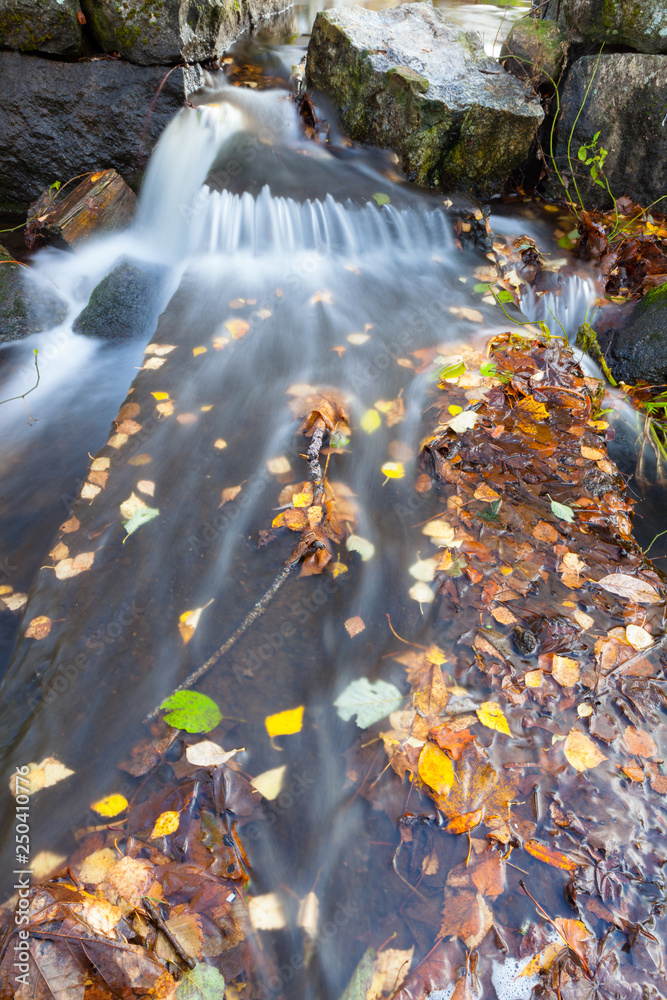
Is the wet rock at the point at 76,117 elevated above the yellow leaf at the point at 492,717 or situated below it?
above

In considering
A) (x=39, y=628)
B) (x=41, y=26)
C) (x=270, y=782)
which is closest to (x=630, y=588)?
(x=270, y=782)

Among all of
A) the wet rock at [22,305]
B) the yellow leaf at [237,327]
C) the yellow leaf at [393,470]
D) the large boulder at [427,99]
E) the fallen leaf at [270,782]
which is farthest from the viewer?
the large boulder at [427,99]

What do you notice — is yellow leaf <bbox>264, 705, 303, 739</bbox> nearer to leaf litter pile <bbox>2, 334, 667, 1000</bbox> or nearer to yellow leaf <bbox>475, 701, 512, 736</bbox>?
leaf litter pile <bbox>2, 334, 667, 1000</bbox>

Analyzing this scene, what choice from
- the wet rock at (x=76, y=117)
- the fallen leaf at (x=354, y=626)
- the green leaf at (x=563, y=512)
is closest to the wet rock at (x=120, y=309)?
the wet rock at (x=76, y=117)

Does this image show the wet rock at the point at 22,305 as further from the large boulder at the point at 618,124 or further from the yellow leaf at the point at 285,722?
the large boulder at the point at 618,124

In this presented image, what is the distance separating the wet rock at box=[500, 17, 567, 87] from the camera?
5.01m

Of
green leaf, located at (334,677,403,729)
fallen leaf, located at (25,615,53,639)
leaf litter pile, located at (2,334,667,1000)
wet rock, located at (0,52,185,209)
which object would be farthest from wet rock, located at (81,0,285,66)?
green leaf, located at (334,677,403,729)

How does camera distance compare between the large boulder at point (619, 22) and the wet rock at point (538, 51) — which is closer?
the large boulder at point (619, 22)

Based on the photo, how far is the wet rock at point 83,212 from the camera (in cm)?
451

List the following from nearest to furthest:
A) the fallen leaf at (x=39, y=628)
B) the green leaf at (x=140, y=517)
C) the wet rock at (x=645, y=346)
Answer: the fallen leaf at (x=39, y=628), the green leaf at (x=140, y=517), the wet rock at (x=645, y=346)

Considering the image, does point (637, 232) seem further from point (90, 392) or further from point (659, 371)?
point (90, 392)

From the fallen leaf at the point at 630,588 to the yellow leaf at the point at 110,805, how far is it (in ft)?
6.36

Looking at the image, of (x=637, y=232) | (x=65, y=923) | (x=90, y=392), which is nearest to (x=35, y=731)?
(x=65, y=923)

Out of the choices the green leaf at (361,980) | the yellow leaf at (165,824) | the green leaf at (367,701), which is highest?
the yellow leaf at (165,824)
